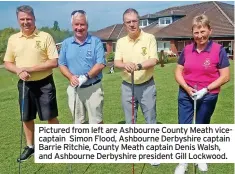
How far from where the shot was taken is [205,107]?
4.16 m

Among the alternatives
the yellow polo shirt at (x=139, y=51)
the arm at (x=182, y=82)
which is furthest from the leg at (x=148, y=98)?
the arm at (x=182, y=82)

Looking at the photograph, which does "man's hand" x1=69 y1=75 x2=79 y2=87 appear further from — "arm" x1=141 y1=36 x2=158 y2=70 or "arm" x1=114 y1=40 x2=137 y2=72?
"arm" x1=141 y1=36 x2=158 y2=70

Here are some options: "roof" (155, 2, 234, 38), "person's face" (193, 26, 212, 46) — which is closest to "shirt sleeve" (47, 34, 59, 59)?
"person's face" (193, 26, 212, 46)

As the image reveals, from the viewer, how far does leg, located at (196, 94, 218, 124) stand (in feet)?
13.4

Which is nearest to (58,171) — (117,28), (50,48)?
(50,48)

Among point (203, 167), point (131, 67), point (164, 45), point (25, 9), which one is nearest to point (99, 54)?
point (131, 67)

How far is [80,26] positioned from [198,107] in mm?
1837

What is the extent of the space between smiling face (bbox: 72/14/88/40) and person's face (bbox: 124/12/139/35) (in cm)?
54

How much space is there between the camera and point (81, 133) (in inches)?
158

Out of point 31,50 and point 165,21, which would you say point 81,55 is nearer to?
point 31,50

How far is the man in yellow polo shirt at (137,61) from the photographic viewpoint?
4.27 meters

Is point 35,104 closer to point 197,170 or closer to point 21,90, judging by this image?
point 21,90

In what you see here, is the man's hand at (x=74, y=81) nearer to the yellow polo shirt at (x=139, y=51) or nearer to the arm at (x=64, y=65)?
the arm at (x=64, y=65)

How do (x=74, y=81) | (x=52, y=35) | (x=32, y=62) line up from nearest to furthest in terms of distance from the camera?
(x=74, y=81)
(x=32, y=62)
(x=52, y=35)
